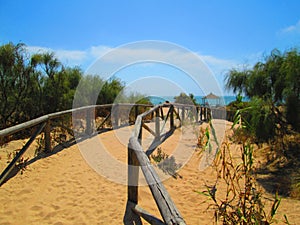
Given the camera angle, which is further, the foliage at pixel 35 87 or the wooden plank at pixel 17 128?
the foliage at pixel 35 87

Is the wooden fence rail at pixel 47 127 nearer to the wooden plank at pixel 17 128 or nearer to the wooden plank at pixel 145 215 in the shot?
the wooden plank at pixel 17 128

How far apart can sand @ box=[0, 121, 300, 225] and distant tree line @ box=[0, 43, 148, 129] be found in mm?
3791

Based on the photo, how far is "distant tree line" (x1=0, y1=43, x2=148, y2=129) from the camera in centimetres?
807

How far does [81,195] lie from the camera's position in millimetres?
3541

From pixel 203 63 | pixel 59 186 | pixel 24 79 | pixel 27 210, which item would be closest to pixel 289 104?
pixel 203 63

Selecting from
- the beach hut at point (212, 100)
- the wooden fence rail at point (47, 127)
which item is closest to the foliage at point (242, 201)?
the wooden fence rail at point (47, 127)

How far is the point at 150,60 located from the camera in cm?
738

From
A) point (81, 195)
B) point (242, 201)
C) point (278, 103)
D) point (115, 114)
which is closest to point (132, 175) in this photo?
point (81, 195)

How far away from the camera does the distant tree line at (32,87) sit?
8.07 meters

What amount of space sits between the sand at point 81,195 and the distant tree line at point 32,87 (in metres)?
3.79

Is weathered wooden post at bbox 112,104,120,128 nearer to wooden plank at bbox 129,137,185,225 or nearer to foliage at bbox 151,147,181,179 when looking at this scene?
foliage at bbox 151,147,181,179

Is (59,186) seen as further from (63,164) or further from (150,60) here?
(150,60)

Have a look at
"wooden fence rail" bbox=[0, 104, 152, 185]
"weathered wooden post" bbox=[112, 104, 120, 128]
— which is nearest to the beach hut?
"wooden fence rail" bbox=[0, 104, 152, 185]

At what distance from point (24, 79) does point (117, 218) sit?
7.62 m
